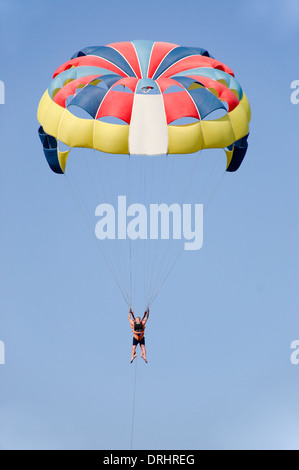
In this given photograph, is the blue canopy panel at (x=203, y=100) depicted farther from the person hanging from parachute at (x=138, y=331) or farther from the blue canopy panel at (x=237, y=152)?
the person hanging from parachute at (x=138, y=331)

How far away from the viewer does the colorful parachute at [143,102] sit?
123 ft

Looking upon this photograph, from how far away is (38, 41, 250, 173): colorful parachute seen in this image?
123 ft

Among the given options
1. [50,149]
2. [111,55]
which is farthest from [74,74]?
[50,149]

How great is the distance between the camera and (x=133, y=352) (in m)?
37.9

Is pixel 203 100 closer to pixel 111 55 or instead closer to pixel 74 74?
pixel 111 55

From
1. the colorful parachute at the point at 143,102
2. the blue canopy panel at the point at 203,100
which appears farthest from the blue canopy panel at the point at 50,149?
the blue canopy panel at the point at 203,100

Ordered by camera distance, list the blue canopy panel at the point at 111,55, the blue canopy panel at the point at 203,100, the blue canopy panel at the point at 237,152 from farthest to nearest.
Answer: the blue canopy panel at the point at 237,152, the blue canopy panel at the point at 111,55, the blue canopy panel at the point at 203,100

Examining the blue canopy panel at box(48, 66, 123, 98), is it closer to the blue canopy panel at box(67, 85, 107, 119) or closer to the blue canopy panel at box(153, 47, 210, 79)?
the blue canopy panel at box(67, 85, 107, 119)

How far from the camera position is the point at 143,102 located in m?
37.8

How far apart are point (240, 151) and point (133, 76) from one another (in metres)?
4.27

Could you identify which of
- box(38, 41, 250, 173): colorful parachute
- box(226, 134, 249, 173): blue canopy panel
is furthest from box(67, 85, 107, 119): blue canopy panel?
box(226, 134, 249, 173): blue canopy panel
